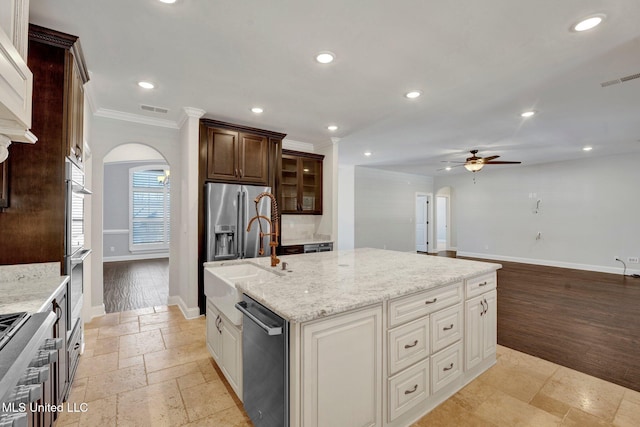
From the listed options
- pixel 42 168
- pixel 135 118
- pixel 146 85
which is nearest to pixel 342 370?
pixel 42 168

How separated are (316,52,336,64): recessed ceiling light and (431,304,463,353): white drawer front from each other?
2080 millimetres

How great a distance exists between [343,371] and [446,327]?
931 mm

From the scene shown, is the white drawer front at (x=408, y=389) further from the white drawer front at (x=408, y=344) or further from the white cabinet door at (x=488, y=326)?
the white cabinet door at (x=488, y=326)

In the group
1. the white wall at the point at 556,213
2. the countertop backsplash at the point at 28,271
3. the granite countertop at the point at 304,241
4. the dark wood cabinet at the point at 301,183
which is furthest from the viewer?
the white wall at the point at 556,213

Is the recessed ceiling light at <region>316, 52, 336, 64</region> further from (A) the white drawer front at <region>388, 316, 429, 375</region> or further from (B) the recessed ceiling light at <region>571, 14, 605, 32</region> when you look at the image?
(A) the white drawer front at <region>388, 316, 429, 375</region>

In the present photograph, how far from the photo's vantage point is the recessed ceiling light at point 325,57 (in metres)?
2.33

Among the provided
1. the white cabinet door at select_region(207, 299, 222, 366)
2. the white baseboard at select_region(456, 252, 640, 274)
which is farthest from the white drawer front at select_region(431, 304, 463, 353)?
the white baseboard at select_region(456, 252, 640, 274)

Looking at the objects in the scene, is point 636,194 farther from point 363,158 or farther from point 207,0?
point 207,0

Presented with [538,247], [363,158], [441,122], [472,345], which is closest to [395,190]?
[363,158]

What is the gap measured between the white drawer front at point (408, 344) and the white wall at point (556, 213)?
7.23 m

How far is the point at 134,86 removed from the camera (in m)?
2.93

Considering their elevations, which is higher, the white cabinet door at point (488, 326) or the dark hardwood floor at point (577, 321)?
the white cabinet door at point (488, 326)

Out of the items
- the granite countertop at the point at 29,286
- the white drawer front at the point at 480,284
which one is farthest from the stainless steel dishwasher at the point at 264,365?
the white drawer front at the point at 480,284

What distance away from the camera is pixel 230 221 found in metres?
3.83
